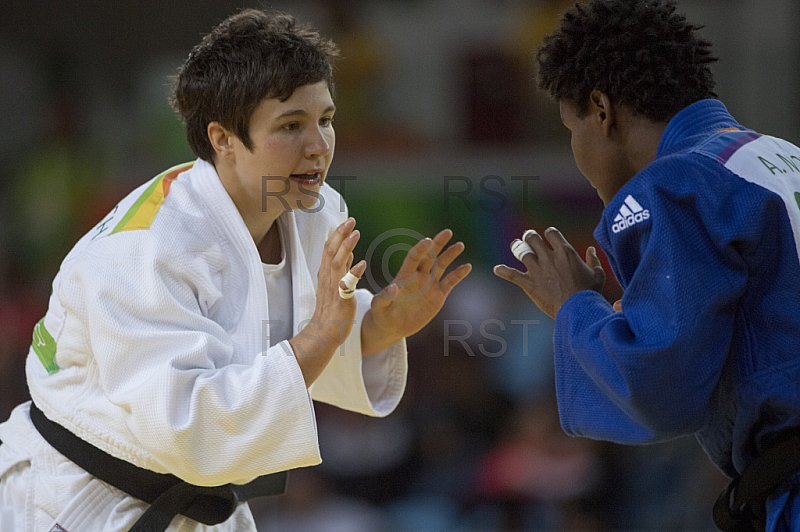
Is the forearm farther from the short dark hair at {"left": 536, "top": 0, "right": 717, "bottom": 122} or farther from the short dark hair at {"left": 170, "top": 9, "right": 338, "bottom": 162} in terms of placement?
the short dark hair at {"left": 536, "top": 0, "right": 717, "bottom": 122}

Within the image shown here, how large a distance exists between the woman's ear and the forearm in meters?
0.70

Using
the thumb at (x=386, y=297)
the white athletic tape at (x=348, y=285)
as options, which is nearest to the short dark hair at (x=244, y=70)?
the white athletic tape at (x=348, y=285)

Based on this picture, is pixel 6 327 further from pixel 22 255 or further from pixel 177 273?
pixel 177 273

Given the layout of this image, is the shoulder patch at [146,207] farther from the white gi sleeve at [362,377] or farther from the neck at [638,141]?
the neck at [638,141]

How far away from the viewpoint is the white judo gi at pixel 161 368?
2.41 metres

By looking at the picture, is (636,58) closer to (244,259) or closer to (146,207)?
(244,259)

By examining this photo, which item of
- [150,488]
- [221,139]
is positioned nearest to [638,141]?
[221,139]

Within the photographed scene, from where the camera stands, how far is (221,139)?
280 cm

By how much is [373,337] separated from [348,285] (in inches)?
25.3

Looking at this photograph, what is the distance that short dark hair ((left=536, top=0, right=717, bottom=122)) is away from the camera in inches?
87.0

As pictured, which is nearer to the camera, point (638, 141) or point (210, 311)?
point (638, 141)

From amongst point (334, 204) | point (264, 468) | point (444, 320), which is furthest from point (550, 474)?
point (264, 468)

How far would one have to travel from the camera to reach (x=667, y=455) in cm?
573

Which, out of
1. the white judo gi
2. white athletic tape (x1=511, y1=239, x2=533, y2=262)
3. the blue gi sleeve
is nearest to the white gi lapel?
the white judo gi
